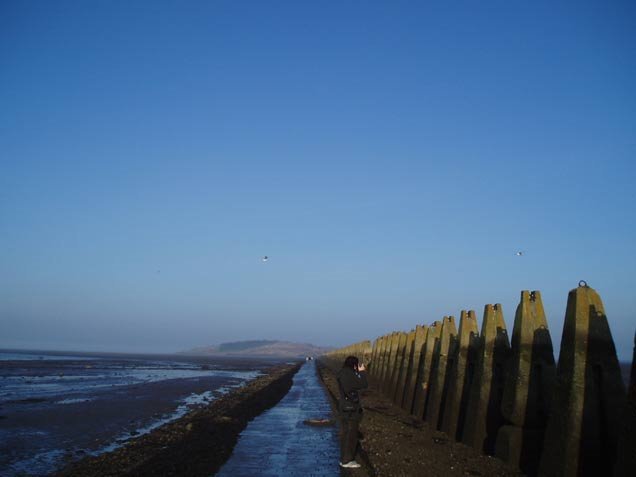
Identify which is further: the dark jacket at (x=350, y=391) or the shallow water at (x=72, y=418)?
the shallow water at (x=72, y=418)

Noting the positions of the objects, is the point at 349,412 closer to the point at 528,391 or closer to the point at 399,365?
the point at 528,391

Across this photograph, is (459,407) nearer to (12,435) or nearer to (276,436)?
(276,436)

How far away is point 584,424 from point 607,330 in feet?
4.51

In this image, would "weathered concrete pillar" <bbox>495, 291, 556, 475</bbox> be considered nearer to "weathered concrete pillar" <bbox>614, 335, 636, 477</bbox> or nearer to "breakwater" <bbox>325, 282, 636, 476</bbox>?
"breakwater" <bbox>325, 282, 636, 476</bbox>

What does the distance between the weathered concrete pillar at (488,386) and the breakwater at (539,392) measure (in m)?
0.02

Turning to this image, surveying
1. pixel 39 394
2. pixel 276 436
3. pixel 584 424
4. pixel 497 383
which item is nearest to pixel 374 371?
pixel 39 394

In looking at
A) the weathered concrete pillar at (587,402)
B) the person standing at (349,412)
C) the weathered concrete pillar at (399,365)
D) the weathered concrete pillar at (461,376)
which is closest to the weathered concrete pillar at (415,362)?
the weathered concrete pillar at (399,365)

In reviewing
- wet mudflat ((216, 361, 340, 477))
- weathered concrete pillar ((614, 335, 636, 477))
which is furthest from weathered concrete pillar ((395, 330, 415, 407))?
weathered concrete pillar ((614, 335, 636, 477))

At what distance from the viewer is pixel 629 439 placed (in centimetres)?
568

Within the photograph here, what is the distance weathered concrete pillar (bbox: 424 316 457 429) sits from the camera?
14.7 meters

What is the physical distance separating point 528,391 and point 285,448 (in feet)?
18.9

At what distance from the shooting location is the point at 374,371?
39.1 m

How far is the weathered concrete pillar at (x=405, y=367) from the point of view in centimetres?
2073

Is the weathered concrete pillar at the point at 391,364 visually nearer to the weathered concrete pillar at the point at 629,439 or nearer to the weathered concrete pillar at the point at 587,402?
the weathered concrete pillar at the point at 587,402
